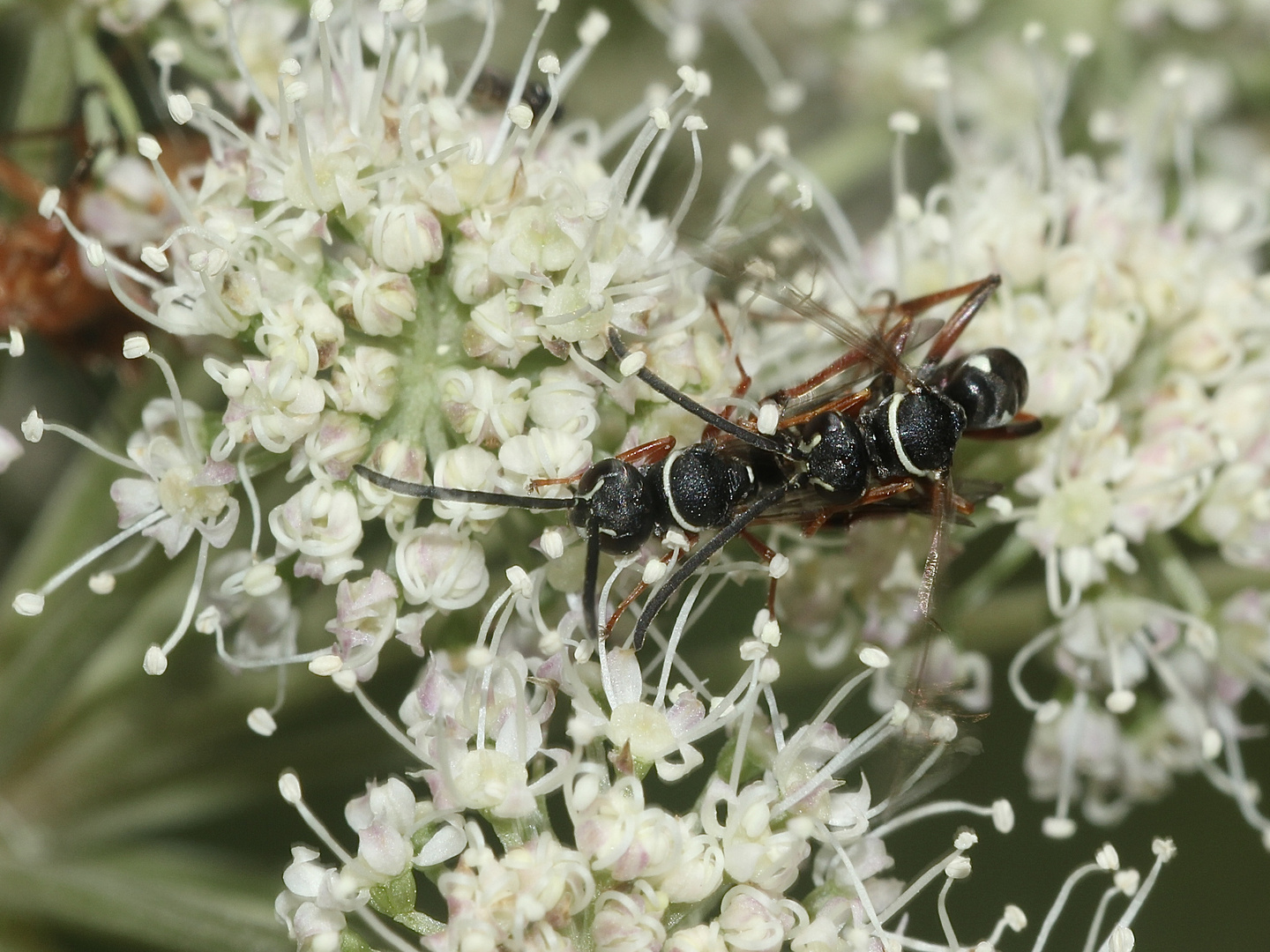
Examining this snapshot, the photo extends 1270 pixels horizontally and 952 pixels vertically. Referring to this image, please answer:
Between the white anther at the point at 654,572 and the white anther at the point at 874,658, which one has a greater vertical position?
the white anther at the point at 654,572

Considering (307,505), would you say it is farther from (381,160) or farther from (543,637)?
(381,160)

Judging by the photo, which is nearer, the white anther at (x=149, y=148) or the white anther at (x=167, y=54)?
the white anther at (x=149, y=148)

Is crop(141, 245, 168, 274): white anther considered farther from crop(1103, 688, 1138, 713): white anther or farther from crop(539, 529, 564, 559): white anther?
crop(1103, 688, 1138, 713): white anther

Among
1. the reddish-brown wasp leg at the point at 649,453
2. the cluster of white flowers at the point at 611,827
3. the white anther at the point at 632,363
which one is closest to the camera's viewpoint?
the cluster of white flowers at the point at 611,827

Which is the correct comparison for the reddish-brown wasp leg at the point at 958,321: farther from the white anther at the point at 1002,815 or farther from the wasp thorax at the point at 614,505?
the white anther at the point at 1002,815

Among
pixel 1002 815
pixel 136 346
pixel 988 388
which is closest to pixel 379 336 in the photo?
pixel 136 346

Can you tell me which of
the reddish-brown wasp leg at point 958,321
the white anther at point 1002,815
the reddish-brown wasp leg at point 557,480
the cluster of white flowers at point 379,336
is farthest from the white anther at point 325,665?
the reddish-brown wasp leg at point 958,321

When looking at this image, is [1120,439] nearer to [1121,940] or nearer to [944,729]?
[944,729]

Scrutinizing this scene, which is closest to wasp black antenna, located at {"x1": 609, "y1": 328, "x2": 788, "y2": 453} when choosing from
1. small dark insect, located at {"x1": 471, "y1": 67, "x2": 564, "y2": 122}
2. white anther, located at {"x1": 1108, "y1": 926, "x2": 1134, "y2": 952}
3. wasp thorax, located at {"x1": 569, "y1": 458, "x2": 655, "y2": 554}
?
wasp thorax, located at {"x1": 569, "y1": 458, "x2": 655, "y2": 554}

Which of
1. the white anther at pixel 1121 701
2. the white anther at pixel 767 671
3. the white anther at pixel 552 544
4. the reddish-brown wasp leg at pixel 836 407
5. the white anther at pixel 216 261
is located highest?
the white anther at pixel 216 261
